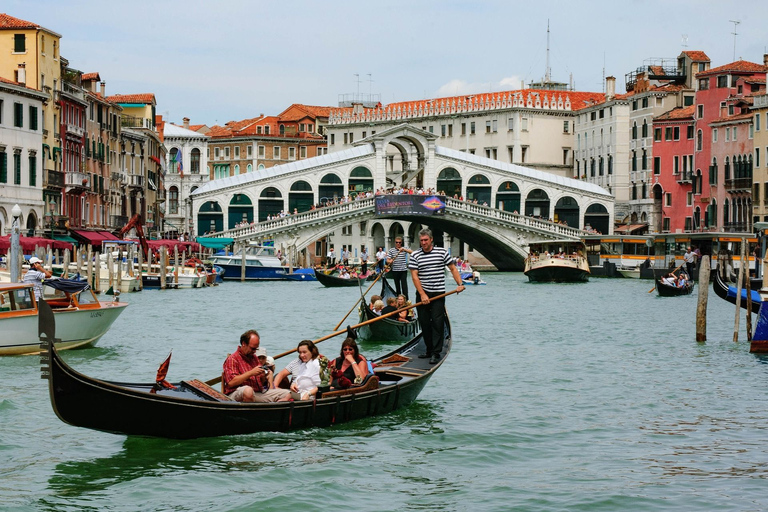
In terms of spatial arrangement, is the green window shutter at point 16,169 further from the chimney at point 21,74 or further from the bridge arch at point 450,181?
the bridge arch at point 450,181

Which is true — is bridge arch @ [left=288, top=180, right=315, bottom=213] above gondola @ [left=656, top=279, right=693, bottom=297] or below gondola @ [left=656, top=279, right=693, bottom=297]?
above

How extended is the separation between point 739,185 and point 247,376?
35127mm

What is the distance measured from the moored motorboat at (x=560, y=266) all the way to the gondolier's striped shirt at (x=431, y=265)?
2784 cm

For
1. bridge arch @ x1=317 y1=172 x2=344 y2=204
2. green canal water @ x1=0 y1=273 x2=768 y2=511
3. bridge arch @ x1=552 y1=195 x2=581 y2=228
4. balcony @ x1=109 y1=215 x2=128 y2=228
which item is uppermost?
bridge arch @ x1=317 y1=172 x2=344 y2=204

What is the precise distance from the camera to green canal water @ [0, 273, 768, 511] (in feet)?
26.9

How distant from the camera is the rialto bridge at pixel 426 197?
153ft

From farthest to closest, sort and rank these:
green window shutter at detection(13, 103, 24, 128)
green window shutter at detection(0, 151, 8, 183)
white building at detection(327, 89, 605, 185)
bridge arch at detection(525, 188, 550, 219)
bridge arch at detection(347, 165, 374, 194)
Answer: white building at detection(327, 89, 605, 185) < bridge arch at detection(525, 188, 550, 219) < bridge arch at detection(347, 165, 374, 194) < green window shutter at detection(13, 103, 24, 128) < green window shutter at detection(0, 151, 8, 183)

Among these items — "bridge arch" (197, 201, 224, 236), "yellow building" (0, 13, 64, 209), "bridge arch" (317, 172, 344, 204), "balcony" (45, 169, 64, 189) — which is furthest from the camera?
"bridge arch" (317, 172, 344, 204)

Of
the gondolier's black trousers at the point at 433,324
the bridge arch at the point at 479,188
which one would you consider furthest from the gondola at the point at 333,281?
the gondolier's black trousers at the point at 433,324

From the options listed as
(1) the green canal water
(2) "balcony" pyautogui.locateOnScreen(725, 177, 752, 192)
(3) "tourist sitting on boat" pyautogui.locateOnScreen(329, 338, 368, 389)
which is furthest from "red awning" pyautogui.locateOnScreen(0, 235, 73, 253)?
(2) "balcony" pyautogui.locateOnScreen(725, 177, 752, 192)

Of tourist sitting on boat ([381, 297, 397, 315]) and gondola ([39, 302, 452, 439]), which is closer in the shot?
gondola ([39, 302, 452, 439])

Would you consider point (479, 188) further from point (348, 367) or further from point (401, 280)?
point (348, 367)

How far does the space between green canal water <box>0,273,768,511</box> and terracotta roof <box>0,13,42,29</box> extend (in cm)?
1856

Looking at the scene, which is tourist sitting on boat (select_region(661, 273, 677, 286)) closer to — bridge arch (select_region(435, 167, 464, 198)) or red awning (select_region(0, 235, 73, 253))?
red awning (select_region(0, 235, 73, 253))
